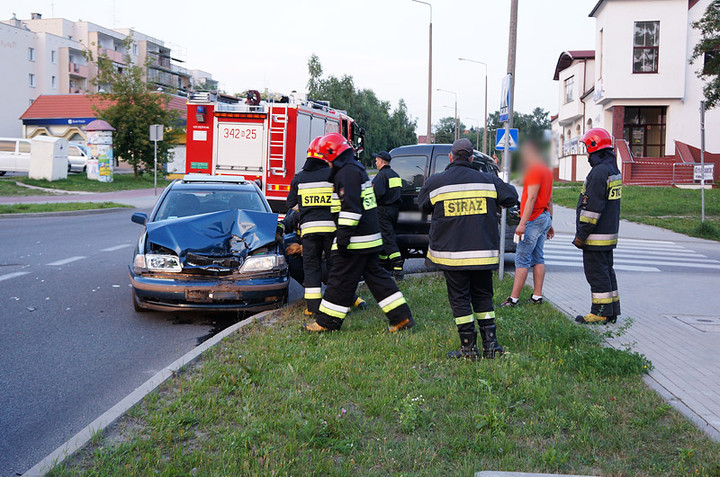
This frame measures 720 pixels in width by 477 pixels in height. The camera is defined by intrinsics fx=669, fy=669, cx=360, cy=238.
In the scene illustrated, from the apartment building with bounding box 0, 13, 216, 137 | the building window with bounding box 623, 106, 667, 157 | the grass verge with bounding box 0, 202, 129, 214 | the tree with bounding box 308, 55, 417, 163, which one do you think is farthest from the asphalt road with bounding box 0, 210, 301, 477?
the tree with bounding box 308, 55, 417, 163

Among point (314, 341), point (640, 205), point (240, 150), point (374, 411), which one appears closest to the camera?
point (374, 411)

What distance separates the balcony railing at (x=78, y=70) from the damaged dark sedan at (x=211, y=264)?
70129 mm

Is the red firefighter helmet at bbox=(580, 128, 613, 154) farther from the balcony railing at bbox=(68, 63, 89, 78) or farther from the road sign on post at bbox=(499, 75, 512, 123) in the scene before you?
the balcony railing at bbox=(68, 63, 89, 78)

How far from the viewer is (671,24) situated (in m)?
33.5

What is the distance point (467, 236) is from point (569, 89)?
1762 inches

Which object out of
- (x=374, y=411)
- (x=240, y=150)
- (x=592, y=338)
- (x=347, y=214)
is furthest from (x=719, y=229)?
(x=374, y=411)

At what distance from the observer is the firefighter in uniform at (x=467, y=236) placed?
5.32m

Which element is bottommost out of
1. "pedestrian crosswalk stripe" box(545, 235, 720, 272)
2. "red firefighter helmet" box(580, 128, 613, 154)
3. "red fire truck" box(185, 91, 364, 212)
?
"pedestrian crosswalk stripe" box(545, 235, 720, 272)

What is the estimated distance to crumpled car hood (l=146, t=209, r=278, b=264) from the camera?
7184 millimetres

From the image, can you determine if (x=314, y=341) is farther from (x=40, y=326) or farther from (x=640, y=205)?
Answer: (x=640, y=205)

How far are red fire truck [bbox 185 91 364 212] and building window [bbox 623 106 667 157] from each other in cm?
2721

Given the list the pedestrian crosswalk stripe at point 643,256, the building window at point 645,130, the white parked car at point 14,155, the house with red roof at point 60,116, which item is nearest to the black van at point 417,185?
the pedestrian crosswalk stripe at point 643,256

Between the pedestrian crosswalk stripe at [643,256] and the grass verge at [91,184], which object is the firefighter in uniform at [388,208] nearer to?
the pedestrian crosswalk stripe at [643,256]

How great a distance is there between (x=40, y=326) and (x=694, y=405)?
601cm
